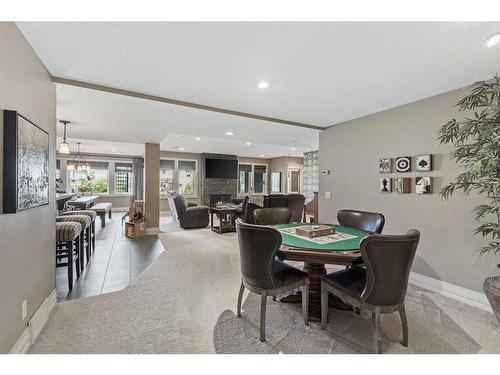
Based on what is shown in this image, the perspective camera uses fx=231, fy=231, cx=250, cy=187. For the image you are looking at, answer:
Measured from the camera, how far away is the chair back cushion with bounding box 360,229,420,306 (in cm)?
157

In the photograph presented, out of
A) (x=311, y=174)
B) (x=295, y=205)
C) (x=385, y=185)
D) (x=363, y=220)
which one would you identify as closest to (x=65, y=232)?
(x=363, y=220)

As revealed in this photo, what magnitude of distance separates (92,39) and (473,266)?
166 inches

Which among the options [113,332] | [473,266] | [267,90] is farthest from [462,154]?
[113,332]

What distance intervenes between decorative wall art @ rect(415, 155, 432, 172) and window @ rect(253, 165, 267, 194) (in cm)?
843

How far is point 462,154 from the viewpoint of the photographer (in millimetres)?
2150

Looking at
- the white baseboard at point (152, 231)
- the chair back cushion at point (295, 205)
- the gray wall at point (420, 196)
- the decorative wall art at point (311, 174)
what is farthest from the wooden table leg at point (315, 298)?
the decorative wall art at point (311, 174)

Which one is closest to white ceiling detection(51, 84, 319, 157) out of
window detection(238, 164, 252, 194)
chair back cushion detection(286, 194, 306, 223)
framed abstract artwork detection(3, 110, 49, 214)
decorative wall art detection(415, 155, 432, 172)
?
framed abstract artwork detection(3, 110, 49, 214)

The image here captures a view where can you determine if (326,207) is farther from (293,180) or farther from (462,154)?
(293,180)

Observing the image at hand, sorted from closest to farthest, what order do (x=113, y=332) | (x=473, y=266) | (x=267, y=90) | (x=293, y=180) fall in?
(x=113, y=332) → (x=473, y=266) → (x=267, y=90) → (x=293, y=180)

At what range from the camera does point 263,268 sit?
188 centimetres

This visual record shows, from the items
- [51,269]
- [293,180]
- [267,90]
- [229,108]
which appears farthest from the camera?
[293,180]

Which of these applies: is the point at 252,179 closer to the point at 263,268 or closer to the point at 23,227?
the point at 263,268

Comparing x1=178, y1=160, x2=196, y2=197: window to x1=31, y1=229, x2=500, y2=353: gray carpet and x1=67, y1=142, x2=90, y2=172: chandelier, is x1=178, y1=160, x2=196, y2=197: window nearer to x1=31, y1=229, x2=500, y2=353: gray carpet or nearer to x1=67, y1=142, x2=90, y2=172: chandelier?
x1=67, y1=142, x2=90, y2=172: chandelier
